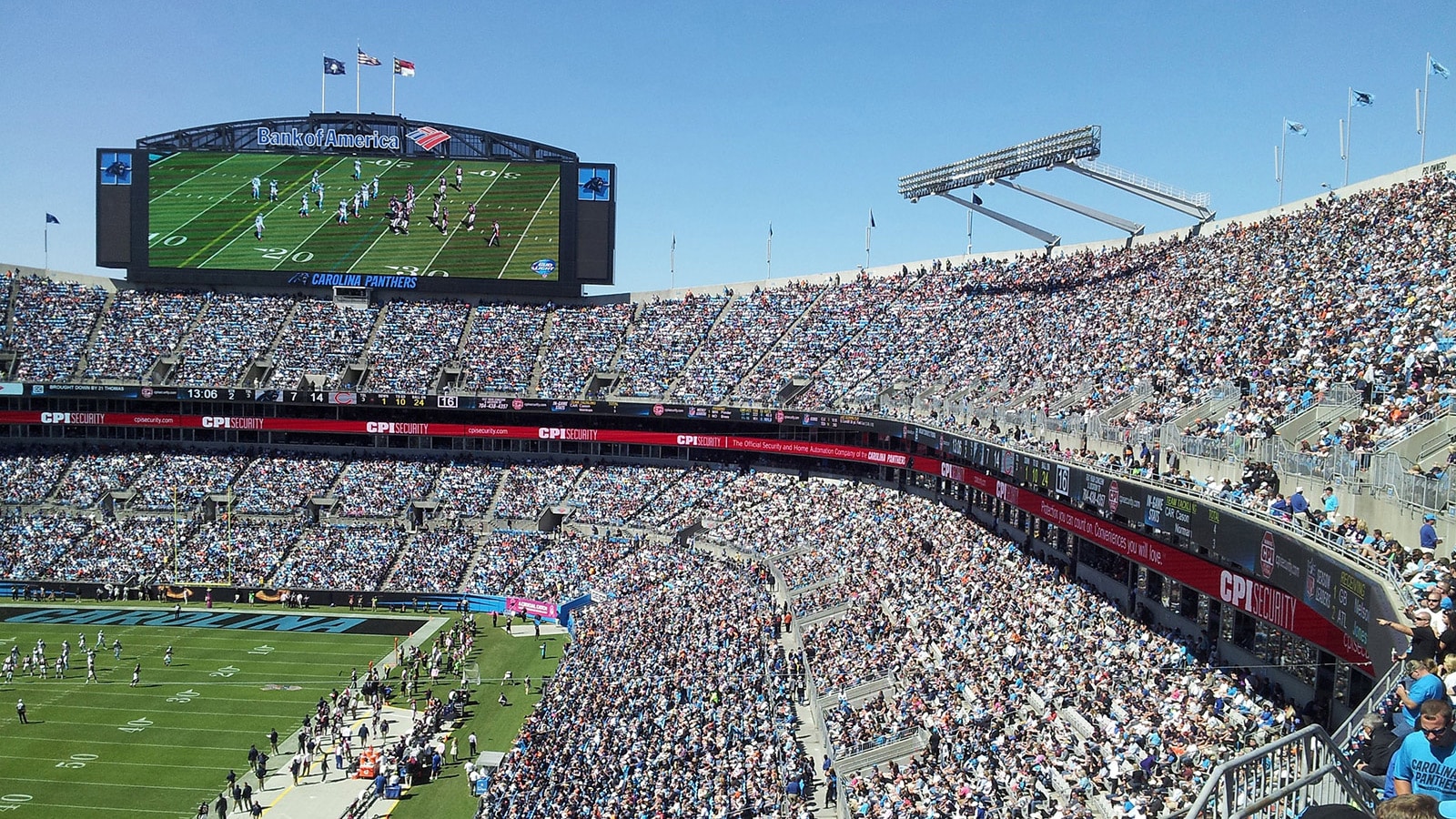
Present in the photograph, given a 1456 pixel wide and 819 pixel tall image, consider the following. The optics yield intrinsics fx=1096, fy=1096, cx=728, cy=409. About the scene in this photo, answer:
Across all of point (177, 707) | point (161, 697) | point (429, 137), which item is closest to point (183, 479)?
point (429, 137)

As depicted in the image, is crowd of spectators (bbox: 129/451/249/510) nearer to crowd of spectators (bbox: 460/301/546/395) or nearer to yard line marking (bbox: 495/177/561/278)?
crowd of spectators (bbox: 460/301/546/395)

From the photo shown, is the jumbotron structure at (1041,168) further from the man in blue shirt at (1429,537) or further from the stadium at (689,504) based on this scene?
the man in blue shirt at (1429,537)

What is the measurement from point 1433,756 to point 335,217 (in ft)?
198

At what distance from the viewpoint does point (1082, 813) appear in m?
15.0

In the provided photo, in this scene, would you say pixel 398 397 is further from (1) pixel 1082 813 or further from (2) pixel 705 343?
(1) pixel 1082 813

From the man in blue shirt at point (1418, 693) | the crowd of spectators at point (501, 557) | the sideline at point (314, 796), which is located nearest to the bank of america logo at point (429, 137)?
the crowd of spectators at point (501, 557)

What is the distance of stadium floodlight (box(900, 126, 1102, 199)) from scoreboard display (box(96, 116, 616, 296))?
1644 centimetres

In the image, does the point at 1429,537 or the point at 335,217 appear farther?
the point at 335,217

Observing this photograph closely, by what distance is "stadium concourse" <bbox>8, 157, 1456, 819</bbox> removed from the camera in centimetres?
1897

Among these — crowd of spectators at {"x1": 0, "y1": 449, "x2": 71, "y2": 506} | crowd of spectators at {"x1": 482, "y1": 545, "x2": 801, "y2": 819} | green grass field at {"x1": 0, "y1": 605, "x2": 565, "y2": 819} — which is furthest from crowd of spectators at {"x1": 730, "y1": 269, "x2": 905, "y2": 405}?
crowd of spectators at {"x1": 0, "y1": 449, "x2": 71, "y2": 506}

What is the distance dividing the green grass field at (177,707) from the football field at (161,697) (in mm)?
54

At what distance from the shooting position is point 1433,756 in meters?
6.11

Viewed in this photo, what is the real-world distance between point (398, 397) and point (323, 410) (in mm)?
4537

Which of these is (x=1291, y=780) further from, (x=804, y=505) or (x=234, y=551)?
(x=234, y=551)
